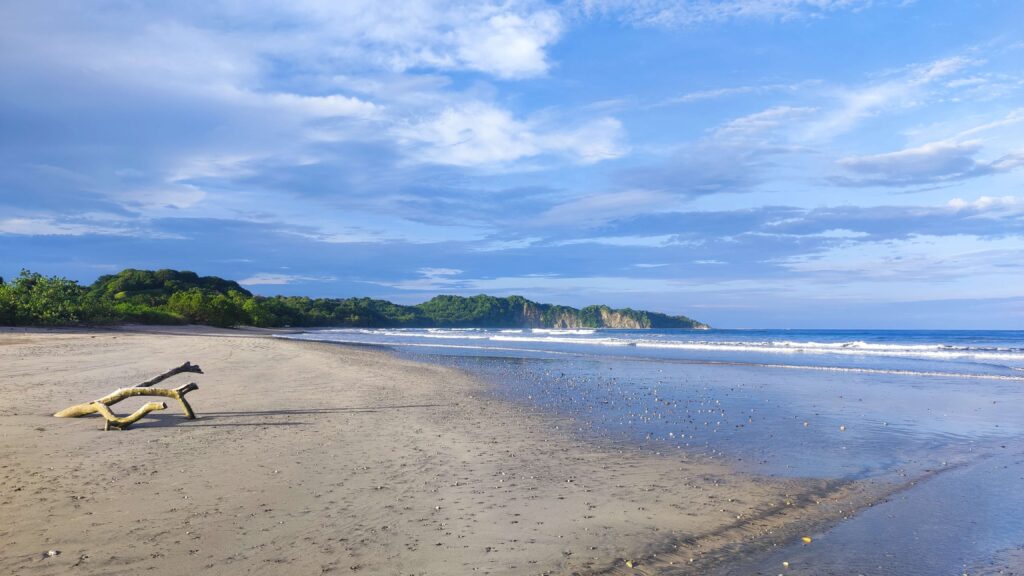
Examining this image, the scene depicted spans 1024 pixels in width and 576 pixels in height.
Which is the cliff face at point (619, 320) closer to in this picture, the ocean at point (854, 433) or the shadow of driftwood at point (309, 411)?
the ocean at point (854, 433)

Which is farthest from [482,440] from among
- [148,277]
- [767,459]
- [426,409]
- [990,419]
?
[148,277]

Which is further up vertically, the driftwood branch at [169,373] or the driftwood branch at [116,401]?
the driftwood branch at [169,373]

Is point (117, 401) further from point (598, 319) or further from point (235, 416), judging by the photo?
point (598, 319)

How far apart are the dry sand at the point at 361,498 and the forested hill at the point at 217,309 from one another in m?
45.5

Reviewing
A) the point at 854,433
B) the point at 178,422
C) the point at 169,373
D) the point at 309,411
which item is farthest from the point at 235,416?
the point at 854,433

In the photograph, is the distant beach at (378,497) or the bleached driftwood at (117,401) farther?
the bleached driftwood at (117,401)

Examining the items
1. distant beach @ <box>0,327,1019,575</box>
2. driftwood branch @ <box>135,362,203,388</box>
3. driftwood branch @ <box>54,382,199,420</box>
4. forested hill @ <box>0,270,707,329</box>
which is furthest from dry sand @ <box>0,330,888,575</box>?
forested hill @ <box>0,270,707,329</box>

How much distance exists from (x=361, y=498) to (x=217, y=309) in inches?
3433

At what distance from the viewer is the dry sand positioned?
536 cm

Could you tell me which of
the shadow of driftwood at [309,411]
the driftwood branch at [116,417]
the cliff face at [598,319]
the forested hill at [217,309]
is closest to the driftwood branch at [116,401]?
the driftwood branch at [116,417]

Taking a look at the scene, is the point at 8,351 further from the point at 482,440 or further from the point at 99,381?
the point at 482,440

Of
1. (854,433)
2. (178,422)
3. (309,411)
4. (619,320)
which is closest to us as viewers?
(178,422)

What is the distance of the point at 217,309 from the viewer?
278 feet

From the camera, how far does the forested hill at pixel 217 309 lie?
49.3 metres
